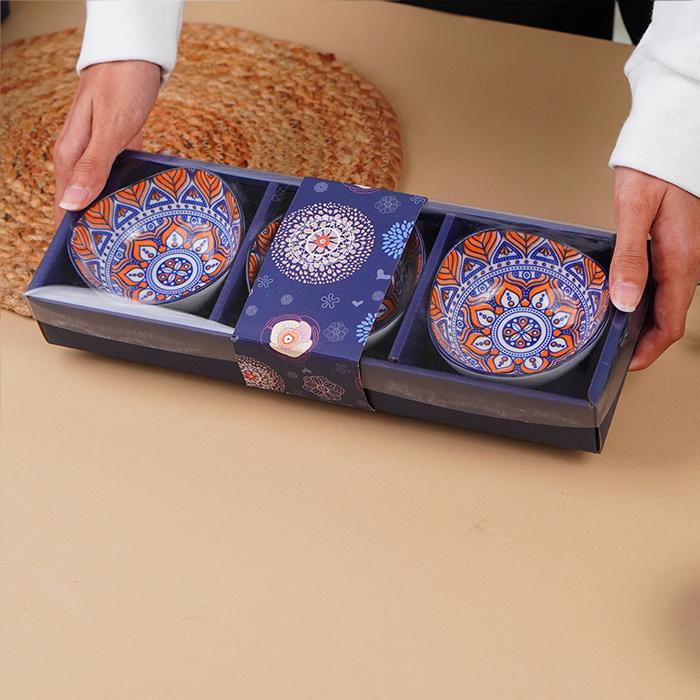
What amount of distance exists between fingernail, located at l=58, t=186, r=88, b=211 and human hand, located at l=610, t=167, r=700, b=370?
523mm

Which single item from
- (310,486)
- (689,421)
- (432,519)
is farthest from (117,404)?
(689,421)

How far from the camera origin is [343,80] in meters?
1.14

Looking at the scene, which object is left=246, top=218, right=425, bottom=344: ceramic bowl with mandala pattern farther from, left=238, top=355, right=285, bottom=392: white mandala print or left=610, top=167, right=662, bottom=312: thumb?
left=610, top=167, right=662, bottom=312: thumb

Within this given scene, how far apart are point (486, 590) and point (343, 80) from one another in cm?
75

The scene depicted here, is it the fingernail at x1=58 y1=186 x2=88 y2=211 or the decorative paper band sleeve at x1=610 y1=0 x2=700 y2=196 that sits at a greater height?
the decorative paper band sleeve at x1=610 y1=0 x2=700 y2=196

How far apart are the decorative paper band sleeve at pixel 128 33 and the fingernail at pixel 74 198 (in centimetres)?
18

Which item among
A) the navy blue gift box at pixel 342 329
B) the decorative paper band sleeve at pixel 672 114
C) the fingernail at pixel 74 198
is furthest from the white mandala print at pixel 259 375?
the decorative paper band sleeve at pixel 672 114

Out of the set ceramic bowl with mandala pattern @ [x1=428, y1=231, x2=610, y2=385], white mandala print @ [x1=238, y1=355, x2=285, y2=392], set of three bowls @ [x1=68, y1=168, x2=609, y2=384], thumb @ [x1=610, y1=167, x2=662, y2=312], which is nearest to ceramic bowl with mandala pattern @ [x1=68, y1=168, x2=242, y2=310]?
set of three bowls @ [x1=68, y1=168, x2=609, y2=384]

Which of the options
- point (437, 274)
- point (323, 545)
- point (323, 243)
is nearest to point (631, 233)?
point (437, 274)

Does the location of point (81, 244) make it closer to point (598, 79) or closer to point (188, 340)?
point (188, 340)

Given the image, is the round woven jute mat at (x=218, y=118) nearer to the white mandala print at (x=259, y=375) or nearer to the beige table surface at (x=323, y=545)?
the beige table surface at (x=323, y=545)

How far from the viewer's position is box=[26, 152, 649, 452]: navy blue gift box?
26.8 inches

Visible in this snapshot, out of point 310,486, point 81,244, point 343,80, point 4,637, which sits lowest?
point 4,637

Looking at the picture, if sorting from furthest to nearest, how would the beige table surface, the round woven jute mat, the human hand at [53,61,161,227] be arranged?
the round woven jute mat → the human hand at [53,61,161,227] → the beige table surface
